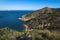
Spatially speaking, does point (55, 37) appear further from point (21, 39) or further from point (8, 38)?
point (8, 38)

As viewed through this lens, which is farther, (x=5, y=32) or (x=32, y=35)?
(x=5, y=32)

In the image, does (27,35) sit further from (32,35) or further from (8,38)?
(8,38)

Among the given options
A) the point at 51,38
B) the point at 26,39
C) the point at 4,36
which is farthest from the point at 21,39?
the point at 51,38

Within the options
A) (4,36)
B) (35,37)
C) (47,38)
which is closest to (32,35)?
(35,37)

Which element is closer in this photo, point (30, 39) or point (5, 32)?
point (30, 39)

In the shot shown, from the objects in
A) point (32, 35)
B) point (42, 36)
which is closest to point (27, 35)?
point (32, 35)

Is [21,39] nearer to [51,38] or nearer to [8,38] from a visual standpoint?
[8,38]

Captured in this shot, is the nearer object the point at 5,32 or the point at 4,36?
the point at 4,36
